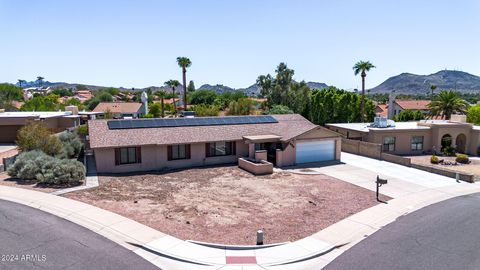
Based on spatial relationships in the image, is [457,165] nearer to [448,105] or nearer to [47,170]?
[448,105]

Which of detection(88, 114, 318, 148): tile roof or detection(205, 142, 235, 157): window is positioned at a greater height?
detection(88, 114, 318, 148): tile roof

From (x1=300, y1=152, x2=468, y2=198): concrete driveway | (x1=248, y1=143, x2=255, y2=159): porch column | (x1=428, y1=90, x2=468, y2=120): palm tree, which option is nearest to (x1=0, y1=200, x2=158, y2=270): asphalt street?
(x1=300, y1=152, x2=468, y2=198): concrete driveway

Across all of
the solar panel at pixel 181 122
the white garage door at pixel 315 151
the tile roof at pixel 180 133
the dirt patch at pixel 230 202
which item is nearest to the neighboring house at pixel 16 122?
the solar panel at pixel 181 122

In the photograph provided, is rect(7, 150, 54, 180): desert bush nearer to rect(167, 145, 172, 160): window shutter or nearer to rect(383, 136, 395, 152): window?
rect(167, 145, 172, 160): window shutter

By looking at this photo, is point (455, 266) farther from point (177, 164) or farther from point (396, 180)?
point (177, 164)

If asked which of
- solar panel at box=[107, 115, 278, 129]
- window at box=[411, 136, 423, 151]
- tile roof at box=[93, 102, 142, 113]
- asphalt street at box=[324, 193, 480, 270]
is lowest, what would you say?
asphalt street at box=[324, 193, 480, 270]

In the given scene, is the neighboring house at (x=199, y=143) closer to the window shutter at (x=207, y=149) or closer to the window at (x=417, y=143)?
the window shutter at (x=207, y=149)
